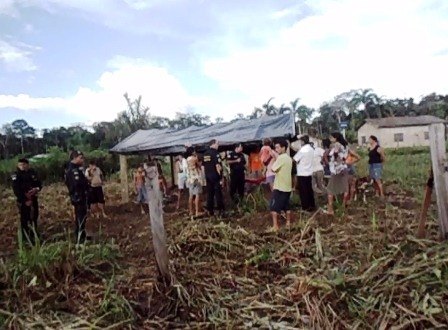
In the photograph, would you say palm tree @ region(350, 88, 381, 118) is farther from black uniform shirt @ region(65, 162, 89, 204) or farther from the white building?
black uniform shirt @ region(65, 162, 89, 204)

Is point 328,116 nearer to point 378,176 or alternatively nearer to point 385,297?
Result: point 378,176

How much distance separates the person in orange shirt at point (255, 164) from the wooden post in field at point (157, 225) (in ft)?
25.5

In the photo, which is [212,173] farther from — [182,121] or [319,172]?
[182,121]

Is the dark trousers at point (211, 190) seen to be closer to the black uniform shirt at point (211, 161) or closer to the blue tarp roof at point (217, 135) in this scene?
the black uniform shirt at point (211, 161)

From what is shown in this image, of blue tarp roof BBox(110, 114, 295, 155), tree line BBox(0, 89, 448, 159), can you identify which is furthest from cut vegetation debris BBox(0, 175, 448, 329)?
tree line BBox(0, 89, 448, 159)

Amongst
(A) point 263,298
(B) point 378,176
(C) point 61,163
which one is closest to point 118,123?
(C) point 61,163

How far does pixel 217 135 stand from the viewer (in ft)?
39.4

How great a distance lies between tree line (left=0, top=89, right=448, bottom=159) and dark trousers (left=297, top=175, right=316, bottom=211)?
48.1 ft

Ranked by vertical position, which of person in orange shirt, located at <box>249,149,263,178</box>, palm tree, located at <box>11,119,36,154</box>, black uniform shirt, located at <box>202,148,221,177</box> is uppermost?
palm tree, located at <box>11,119,36,154</box>

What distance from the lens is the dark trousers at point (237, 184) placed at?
402 inches

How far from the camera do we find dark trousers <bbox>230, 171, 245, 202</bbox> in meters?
10.2

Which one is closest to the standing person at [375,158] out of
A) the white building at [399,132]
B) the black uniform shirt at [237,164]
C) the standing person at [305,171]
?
the standing person at [305,171]

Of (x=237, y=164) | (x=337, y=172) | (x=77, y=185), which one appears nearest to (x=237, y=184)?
(x=237, y=164)

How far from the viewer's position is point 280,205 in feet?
22.6
